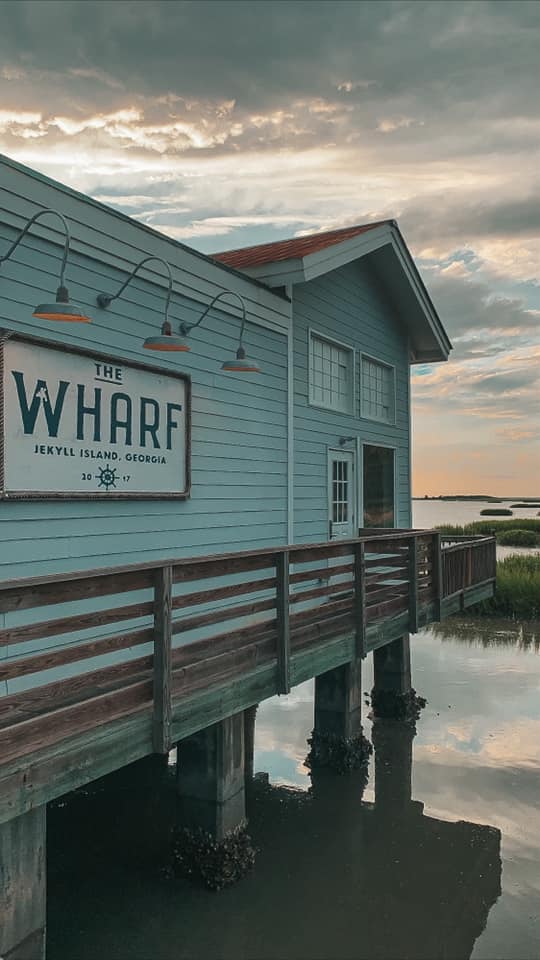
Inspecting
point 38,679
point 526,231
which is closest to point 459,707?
point 38,679

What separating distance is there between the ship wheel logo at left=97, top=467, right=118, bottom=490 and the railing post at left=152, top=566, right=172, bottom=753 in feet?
5.91

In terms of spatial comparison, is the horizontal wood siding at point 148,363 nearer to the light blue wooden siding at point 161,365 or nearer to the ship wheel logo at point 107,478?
the light blue wooden siding at point 161,365

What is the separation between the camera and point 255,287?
938 centimetres

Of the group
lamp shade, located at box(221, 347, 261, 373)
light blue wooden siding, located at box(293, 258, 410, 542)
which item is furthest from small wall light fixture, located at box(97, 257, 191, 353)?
light blue wooden siding, located at box(293, 258, 410, 542)

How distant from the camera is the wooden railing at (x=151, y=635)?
4590 mm

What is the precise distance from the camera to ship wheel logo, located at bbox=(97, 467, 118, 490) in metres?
6.94

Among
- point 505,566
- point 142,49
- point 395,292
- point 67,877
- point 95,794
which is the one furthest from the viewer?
point 505,566

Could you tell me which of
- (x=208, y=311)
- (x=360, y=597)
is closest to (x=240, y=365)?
(x=208, y=311)

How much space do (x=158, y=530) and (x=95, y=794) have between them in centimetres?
392

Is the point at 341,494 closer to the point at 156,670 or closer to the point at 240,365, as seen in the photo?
the point at 240,365

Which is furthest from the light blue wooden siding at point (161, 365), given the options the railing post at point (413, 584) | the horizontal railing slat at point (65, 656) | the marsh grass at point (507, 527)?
the marsh grass at point (507, 527)

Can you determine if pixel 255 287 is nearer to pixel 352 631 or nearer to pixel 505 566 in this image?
pixel 352 631

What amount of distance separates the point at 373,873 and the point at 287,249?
322 inches

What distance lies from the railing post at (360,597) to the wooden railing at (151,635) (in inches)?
0.5
